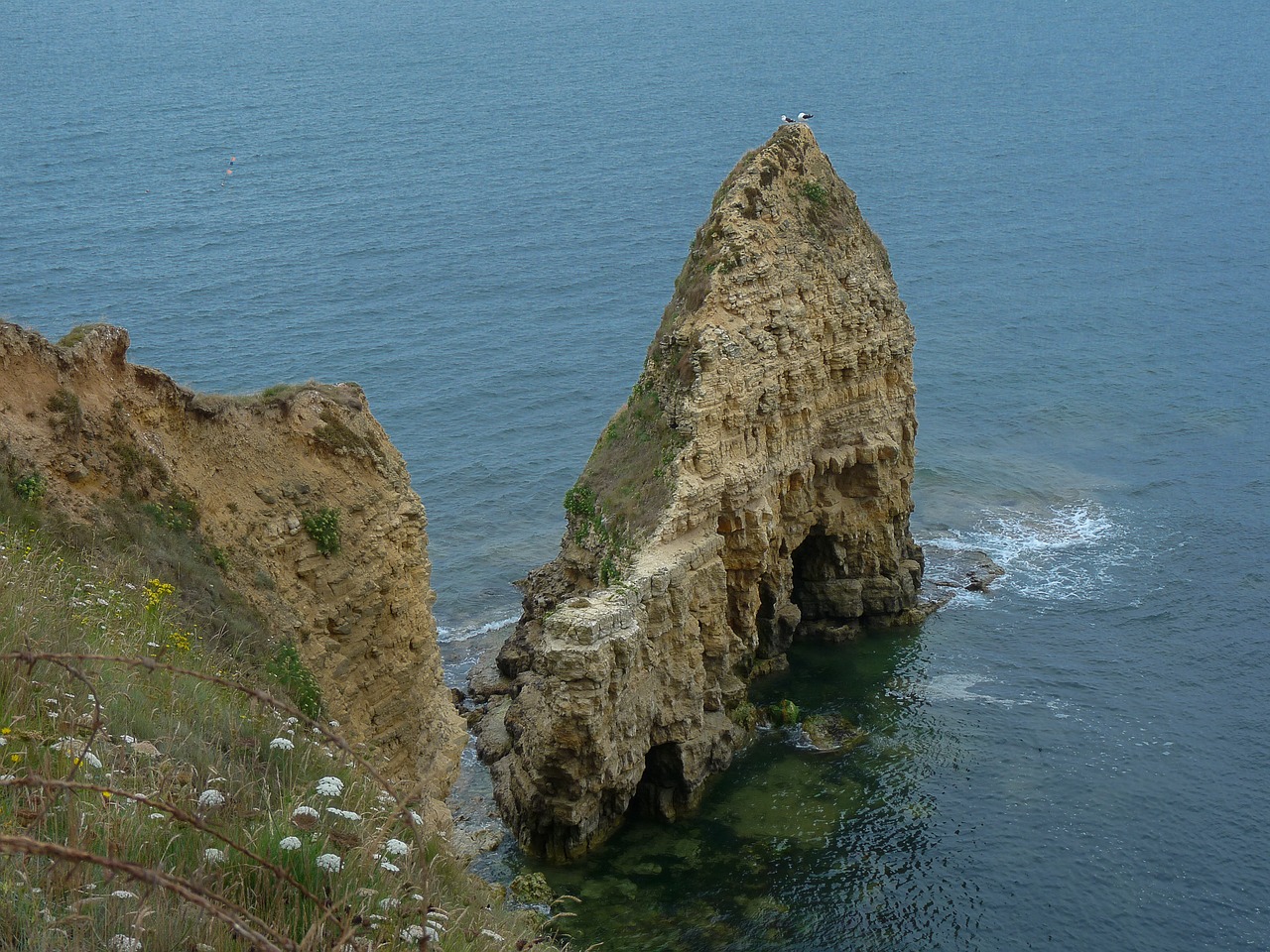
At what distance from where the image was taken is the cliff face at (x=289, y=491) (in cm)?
2256

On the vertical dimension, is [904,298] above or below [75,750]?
below

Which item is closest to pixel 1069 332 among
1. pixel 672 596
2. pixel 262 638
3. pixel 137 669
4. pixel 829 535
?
pixel 829 535

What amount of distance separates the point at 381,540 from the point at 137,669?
14862mm

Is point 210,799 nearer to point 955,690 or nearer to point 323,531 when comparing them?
point 323,531

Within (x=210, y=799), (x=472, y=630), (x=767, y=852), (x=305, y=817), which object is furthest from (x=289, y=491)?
(x=472, y=630)

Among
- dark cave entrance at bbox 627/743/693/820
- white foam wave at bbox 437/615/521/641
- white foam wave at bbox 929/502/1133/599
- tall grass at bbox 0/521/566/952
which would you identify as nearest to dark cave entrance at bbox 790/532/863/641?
white foam wave at bbox 929/502/1133/599

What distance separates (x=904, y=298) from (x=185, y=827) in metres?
85.6

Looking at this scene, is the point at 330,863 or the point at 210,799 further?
the point at 210,799

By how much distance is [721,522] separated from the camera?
42500 millimetres

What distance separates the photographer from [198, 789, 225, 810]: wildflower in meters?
8.90

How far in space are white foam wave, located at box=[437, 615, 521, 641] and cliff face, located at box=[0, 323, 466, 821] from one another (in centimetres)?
2497

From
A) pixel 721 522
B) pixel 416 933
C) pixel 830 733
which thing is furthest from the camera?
pixel 830 733

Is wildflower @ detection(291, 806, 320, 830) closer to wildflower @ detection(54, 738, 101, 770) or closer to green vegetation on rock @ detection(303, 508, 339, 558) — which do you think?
wildflower @ detection(54, 738, 101, 770)

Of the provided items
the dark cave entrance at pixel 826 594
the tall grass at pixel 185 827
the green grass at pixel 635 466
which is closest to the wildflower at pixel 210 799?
the tall grass at pixel 185 827
